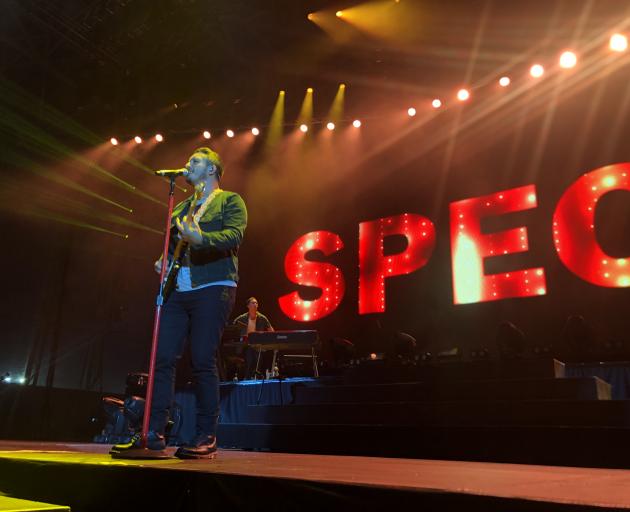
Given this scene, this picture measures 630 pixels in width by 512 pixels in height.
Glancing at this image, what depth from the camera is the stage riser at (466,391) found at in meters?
3.95

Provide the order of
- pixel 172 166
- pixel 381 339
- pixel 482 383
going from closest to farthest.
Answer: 1. pixel 482 383
2. pixel 381 339
3. pixel 172 166

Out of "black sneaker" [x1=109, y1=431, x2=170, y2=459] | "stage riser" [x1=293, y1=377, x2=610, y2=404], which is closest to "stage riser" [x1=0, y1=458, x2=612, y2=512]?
"black sneaker" [x1=109, y1=431, x2=170, y2=459]

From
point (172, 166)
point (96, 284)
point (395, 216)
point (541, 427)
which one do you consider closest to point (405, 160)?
point (395, 216)

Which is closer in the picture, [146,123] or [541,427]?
[541,427]

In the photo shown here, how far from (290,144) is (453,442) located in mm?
7038

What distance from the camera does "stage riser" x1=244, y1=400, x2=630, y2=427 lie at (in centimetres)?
345

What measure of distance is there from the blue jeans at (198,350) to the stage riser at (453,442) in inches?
63.8

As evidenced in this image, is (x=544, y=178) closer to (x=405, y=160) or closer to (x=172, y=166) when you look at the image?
(x=405, y=160)

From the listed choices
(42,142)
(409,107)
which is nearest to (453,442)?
(409,107)

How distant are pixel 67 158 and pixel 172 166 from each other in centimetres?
174

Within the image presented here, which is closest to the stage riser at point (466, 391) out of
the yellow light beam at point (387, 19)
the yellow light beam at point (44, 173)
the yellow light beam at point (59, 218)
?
the yellow light beam at point (387, 19)

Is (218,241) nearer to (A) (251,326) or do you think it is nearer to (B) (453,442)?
(B) (453,442)

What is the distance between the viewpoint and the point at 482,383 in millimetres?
4383

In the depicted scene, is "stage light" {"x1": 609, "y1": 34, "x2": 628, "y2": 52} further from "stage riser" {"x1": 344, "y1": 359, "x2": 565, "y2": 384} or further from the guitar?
the guitar
